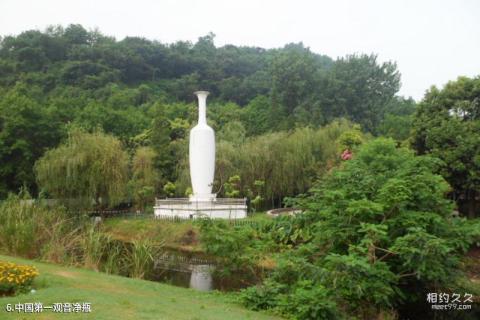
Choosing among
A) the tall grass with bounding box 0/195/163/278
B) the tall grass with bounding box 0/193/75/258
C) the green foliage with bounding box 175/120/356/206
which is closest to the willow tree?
the green foliage with bounding box 175/120/356/206

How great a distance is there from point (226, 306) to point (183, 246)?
9210 mm

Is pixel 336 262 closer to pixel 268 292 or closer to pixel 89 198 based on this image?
pixel 268 292

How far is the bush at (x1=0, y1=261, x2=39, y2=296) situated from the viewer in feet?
22.0

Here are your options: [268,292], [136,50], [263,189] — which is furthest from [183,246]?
[136,50]

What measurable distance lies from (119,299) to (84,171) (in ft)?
46.7

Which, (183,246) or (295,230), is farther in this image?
(183,246)

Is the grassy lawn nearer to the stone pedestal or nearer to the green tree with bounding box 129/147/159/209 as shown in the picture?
the stone pedestal

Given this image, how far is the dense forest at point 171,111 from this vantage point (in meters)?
22.3

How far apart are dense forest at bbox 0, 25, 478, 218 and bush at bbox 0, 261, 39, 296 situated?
11.3 metres

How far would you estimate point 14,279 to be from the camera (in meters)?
6.82

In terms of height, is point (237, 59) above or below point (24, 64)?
above

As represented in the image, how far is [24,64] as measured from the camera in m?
39.6

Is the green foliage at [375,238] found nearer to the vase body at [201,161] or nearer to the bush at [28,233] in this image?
the bush at [28,233]

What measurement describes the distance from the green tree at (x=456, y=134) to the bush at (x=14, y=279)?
10843 millimetres
